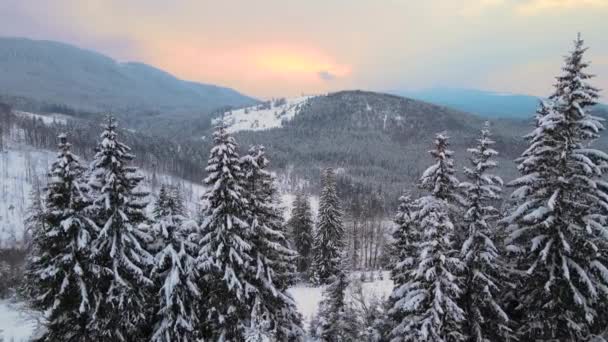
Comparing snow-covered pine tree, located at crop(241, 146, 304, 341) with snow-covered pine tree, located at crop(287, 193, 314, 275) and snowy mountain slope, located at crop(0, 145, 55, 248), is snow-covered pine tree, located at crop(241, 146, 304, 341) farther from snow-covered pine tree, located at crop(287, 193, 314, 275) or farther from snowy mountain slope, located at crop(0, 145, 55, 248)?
snowy mountain slope, located at crop(0, 145, 55, 248)

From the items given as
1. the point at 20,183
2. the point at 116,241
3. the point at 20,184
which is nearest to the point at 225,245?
the point at 116,241

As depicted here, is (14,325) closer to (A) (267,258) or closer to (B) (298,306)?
(B) (298,306)

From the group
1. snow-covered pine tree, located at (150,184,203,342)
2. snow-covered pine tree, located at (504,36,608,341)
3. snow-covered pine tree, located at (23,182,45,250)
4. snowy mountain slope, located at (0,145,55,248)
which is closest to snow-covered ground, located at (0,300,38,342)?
snow-covered pine tree, located at (23,182,45,250)

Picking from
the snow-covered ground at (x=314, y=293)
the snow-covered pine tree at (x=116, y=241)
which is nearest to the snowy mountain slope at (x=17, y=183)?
the snow-covered ground at (x=314, y=293)

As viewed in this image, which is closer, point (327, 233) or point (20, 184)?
point (327, 233)

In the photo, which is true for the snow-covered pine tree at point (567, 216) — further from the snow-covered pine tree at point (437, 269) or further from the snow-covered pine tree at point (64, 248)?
the snow-covered pine tree at point (64, 248)

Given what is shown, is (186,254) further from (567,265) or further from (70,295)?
(567,265)

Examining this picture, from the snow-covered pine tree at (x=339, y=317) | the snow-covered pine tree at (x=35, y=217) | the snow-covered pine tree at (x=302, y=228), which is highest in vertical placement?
the snow-covered pine tree at (x=35, y=217)

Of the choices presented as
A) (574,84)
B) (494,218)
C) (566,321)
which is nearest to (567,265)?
(566,321)
